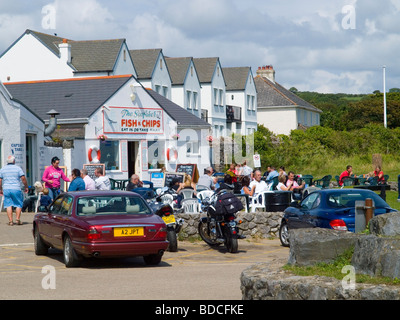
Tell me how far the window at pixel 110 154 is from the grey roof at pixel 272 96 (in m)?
45.3

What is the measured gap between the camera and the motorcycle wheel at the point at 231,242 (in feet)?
51.0

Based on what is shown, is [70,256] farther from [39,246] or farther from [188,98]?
[188,98]

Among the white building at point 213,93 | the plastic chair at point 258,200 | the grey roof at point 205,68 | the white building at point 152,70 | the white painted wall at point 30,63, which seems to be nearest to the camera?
the plastic chair at point 258,200

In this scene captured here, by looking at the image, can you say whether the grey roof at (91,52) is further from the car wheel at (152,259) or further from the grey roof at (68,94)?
the car wheel at (152,259)

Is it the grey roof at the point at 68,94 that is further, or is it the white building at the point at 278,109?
the white building at the point at 278,109

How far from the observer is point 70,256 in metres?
12.9

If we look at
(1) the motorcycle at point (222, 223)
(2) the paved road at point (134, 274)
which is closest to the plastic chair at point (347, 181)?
(2) the paved road at point (134, 274)

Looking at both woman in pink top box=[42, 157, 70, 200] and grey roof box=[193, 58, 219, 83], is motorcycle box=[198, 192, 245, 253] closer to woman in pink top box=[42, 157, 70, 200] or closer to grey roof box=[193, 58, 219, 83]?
woman in pink top box=[42, 157, 70, 200]

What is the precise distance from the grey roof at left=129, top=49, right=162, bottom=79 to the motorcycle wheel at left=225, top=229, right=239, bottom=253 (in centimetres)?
3460

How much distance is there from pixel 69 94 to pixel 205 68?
28643 millimetres

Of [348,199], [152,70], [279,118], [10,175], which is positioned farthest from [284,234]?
[279,118]

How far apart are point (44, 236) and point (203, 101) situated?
4597 centimetres

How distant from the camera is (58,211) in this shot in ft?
46.1

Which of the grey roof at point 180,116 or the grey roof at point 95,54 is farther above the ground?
the grey roof at point 95,54
